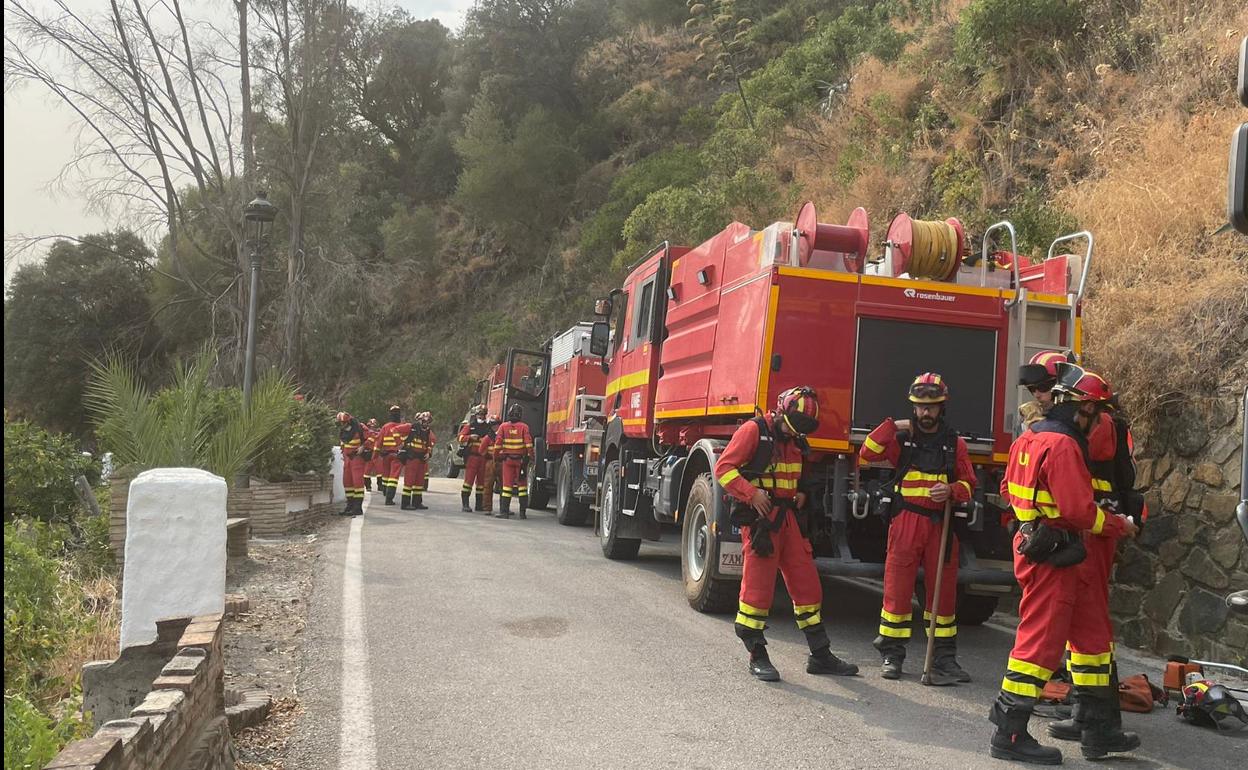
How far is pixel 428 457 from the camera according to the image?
17.5 metres

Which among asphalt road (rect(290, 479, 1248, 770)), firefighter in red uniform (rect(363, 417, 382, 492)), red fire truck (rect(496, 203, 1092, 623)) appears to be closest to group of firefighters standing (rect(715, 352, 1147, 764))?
asphalt road (rect(290, 479, 1248, 770))

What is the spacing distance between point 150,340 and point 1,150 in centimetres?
4368

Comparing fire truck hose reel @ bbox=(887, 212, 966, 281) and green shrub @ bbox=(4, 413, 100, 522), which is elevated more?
fire truck hose reel @ bbox=(887, 212, 966, 281)

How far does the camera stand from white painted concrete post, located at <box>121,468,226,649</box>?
203 inches

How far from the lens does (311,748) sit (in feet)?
15.6

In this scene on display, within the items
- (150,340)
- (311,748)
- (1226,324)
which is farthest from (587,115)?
(311,748)

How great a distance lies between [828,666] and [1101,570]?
6.23 ft

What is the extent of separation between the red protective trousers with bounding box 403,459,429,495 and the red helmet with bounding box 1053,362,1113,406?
13.6 metres

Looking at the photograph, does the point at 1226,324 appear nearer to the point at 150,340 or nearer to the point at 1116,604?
the point at 1116,604

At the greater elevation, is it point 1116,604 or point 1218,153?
point 1218,153

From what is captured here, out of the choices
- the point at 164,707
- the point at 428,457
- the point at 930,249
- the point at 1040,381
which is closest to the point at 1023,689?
the point at 1040,381

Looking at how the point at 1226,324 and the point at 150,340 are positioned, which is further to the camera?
the point at 150,340

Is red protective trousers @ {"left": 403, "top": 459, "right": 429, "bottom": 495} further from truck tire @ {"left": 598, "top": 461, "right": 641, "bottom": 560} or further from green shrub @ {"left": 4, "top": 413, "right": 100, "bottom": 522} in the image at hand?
truck tire @ {"left": 598, "top": 461, "right": 641, "bottom": 560}

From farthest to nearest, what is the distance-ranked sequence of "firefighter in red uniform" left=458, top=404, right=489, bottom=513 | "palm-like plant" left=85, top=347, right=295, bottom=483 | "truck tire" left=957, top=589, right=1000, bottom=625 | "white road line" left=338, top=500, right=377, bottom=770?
"firefighter in red uniform" left=458, top=404, right=489, bottom=513
"palm-like plant" left=85, top=347, right=295, bottom=483
"truck tire" left=957, top=589, right=1000, bottom=625
"white road line" left=338, top=500, right=377, bottom=770
